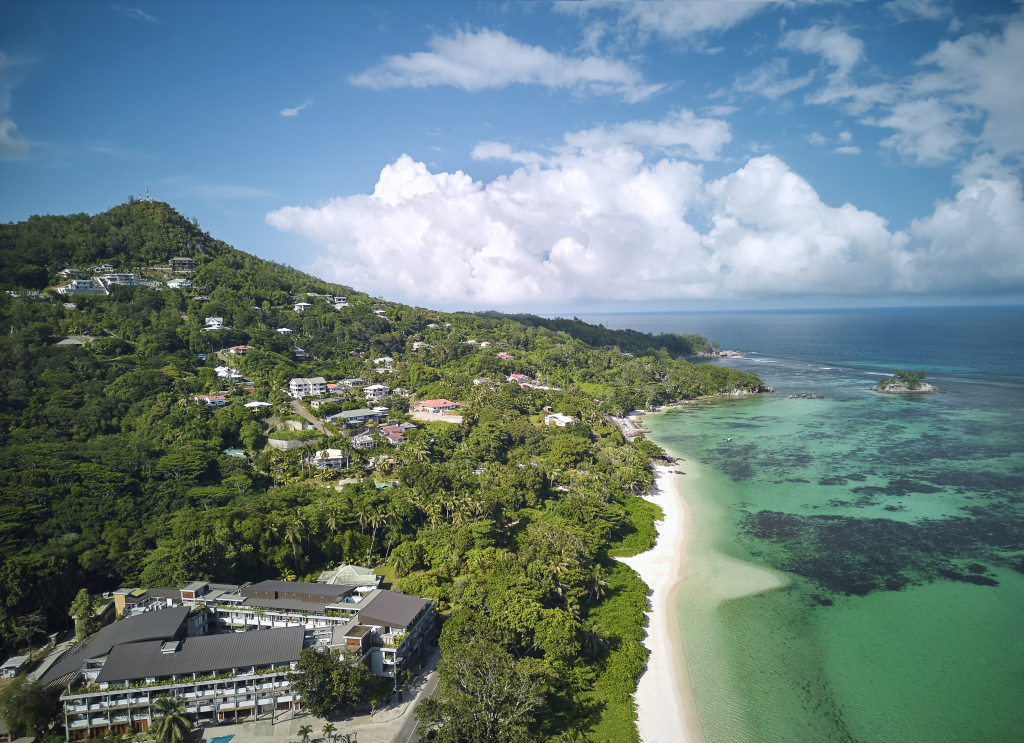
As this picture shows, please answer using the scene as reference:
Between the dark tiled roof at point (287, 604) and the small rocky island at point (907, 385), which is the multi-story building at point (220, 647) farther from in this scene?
the small rocky island at point (907, 385)

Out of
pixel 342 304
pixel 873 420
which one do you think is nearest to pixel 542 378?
pixel 342 304

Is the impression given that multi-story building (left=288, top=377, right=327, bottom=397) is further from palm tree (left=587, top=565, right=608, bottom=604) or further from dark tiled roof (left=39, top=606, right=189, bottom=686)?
palm tree (left=587, top=565, right=608, bottom=604)

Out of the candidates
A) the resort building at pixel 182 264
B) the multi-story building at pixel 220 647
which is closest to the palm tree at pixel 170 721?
the multi-story building at pixel 220 647

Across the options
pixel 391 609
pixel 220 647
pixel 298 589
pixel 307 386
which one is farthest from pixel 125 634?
pixel 307 386

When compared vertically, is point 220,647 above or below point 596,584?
above

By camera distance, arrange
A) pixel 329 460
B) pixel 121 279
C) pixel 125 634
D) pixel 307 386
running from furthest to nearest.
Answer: pixel 121 279 < pixel 307 386 < pixel 329 460 < pixel 125 634

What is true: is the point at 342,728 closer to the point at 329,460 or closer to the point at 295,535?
the point at 295,535
